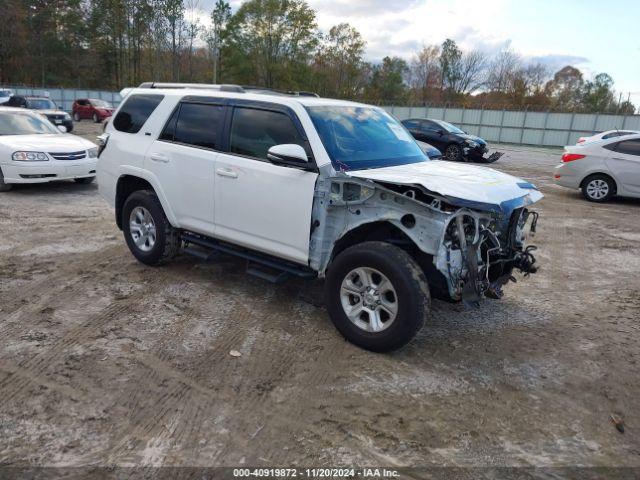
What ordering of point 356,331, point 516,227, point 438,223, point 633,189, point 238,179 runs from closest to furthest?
point 438,223
point 356,331
point 516,227
point 238,179
point 633,189

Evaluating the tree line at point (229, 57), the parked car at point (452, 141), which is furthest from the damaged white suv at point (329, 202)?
the tree line at point (229, 57)

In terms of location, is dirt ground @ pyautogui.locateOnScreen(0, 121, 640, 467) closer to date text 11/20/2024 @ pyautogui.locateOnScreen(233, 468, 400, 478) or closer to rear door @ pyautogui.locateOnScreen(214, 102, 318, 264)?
date text 11/20/2024 @ pyautogui.locateOnScreen(233, 468, 400, 478)

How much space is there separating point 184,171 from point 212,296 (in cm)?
132

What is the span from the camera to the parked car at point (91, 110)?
106 feet

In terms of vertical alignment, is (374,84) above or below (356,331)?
above

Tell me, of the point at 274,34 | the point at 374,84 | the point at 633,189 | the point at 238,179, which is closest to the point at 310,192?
the point at 238,179

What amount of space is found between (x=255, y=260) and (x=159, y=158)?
5.34 ft

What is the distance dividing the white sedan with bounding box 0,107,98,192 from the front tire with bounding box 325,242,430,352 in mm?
7985

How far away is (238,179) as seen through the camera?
4.66 m

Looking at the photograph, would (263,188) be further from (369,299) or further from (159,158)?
(159,158)

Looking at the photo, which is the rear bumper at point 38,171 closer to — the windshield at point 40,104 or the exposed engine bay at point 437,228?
the exposed engine bay at point 437,228

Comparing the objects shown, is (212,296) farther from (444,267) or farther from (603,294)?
(603,294)

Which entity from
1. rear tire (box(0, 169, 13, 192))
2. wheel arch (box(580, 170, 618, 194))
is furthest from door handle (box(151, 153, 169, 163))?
wheel arch (box(580, 170, 618, 194))

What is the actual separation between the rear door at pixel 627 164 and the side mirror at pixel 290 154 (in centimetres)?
973
